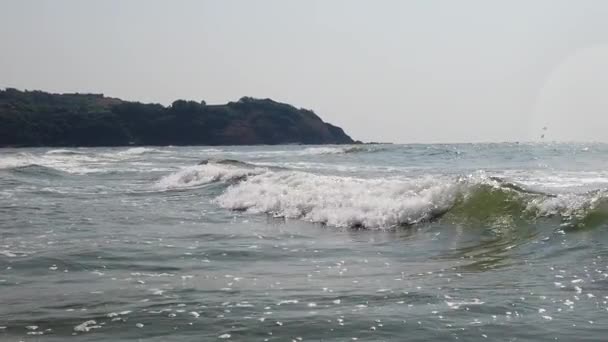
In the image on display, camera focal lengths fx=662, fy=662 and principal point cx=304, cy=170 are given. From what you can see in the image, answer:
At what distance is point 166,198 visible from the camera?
18.2m

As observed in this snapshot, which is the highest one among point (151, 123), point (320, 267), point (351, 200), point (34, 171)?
point (151, 123)

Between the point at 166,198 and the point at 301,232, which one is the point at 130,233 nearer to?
the point at 301,232

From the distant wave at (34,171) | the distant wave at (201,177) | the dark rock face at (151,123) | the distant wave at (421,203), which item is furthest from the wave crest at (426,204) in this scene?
the dark rock face at (151,123)

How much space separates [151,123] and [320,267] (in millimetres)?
108249

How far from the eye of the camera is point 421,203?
1257 centimetres

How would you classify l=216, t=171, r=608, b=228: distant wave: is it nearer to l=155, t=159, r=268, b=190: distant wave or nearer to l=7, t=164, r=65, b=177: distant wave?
l=155, t=159, r=268, b=190: distant wave

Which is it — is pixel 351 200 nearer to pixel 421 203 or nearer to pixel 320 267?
pixel 421 203

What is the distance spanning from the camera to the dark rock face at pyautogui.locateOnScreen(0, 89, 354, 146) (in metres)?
98.9

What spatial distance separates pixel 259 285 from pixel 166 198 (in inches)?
466

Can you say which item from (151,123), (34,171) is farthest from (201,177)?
(151,123)

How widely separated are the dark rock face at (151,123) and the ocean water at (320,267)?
89.1m

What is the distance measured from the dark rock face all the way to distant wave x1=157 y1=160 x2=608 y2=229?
87325 mm

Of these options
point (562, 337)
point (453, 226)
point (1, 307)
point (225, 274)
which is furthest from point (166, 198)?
point (562, 337)

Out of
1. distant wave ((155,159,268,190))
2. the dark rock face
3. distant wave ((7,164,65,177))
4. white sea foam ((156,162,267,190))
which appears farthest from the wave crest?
the dark rock face
